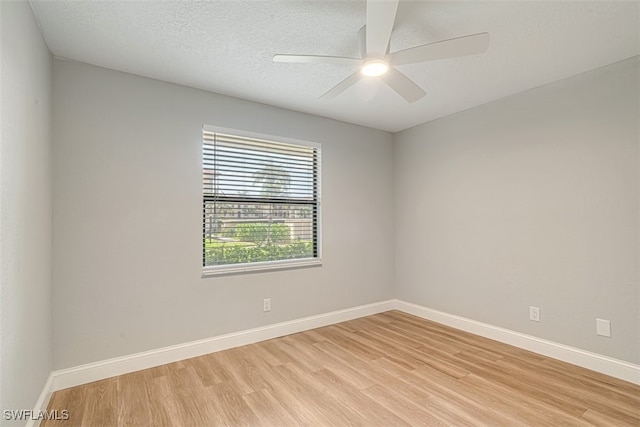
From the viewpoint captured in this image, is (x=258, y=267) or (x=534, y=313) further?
(x=258, y=267)

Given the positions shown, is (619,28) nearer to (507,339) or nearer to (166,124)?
(507,339)

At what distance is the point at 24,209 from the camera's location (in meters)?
1.67

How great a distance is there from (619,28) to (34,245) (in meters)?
3.84

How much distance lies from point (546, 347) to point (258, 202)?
117 inches

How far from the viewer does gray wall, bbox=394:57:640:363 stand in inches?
94.3

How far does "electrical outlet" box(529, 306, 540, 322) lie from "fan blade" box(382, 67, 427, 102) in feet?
7.29

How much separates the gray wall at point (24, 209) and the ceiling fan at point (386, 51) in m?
1.29

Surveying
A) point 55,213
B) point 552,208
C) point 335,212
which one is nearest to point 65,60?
point 55,213

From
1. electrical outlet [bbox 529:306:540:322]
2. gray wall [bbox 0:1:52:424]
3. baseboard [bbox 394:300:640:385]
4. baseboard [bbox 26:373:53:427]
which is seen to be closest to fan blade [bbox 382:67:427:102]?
gray wall [bbox 0:1:52:424]

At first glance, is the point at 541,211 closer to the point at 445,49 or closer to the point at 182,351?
the point at 445,49

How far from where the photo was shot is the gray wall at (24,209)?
4.61 ft

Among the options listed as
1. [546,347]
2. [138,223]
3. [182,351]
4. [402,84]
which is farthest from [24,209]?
[546,347]

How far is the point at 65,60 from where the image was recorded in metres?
2.31

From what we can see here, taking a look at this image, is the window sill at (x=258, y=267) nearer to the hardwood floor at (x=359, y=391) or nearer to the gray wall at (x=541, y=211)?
the hardwood floor at (x=359, y=391)
